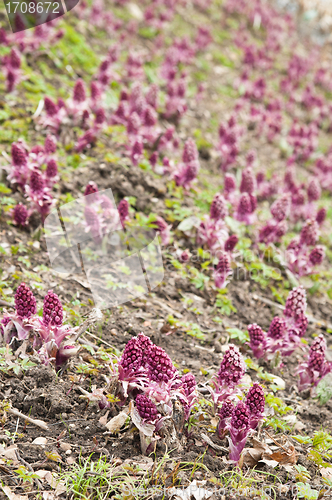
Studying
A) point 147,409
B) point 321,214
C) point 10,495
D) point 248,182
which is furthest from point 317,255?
point 10,495

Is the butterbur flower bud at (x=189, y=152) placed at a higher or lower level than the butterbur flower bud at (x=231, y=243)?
higher

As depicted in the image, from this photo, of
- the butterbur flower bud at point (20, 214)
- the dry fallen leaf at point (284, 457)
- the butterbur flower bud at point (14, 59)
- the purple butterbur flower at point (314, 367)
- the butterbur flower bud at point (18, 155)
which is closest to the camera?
the dry fallen leaf at point (284, 457)

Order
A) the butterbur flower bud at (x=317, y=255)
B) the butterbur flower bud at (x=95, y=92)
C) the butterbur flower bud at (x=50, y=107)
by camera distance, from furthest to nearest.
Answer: the butterbur flower bud at (x=95, y=92), the butterbur flower bud at (x=50, y=107), the butterbur flower bud at (x=317, y=255)

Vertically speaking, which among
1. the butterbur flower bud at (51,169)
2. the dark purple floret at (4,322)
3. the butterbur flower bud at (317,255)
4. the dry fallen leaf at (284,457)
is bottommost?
the butterbur flower bud at (317,255)

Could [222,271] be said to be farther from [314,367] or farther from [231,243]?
[314,367]

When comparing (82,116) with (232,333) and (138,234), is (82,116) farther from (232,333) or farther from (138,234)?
(232,333)

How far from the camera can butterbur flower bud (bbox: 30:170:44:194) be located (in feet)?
12.6

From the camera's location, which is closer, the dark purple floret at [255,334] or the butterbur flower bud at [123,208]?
the dark purple floret at [255,334]

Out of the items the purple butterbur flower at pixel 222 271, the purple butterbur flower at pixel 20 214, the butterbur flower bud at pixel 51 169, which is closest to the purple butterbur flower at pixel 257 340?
the purple butterbur flower at pixel 222 271

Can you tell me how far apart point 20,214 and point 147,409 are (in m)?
2.16

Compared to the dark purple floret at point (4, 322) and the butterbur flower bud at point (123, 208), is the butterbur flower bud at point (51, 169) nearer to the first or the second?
the butterbur flower bud at point (123, 208)

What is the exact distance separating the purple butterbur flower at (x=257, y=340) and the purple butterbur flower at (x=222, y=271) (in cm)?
76

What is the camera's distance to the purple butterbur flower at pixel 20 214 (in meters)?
3.79

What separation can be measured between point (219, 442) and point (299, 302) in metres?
1.35
